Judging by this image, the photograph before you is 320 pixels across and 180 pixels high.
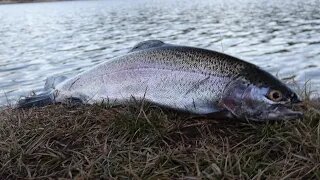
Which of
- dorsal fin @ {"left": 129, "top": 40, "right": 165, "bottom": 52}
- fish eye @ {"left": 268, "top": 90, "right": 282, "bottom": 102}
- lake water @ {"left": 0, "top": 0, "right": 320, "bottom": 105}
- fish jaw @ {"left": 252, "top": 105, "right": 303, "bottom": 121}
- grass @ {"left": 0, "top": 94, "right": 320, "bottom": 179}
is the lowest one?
lake water @ {"left": 0, "top": 0, "right": 320, "bottom": 105}

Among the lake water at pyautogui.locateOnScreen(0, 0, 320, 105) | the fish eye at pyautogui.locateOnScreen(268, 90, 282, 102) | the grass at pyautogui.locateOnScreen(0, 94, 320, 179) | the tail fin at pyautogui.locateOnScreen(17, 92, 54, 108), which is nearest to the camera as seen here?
the grass at pyautogui.locateOnScreen(0, 94, 320, 179)

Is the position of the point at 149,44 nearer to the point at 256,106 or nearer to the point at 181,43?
the point at 256,106

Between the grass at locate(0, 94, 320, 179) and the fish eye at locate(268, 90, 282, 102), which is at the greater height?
the fish eye at locate(268, 90, 282, 102)

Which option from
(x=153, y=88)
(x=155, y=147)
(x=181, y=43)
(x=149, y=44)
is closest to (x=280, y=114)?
(x=155, y=147)

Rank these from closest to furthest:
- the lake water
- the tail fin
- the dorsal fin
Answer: the dorsal fin
the tail fin
the lake water

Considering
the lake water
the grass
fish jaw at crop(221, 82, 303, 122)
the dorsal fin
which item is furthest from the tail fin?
the lake water

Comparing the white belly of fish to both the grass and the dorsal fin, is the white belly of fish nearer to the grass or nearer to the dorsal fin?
the grass

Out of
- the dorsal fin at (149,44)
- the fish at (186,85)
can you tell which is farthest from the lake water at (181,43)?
the dorsal fin at (149,44)
